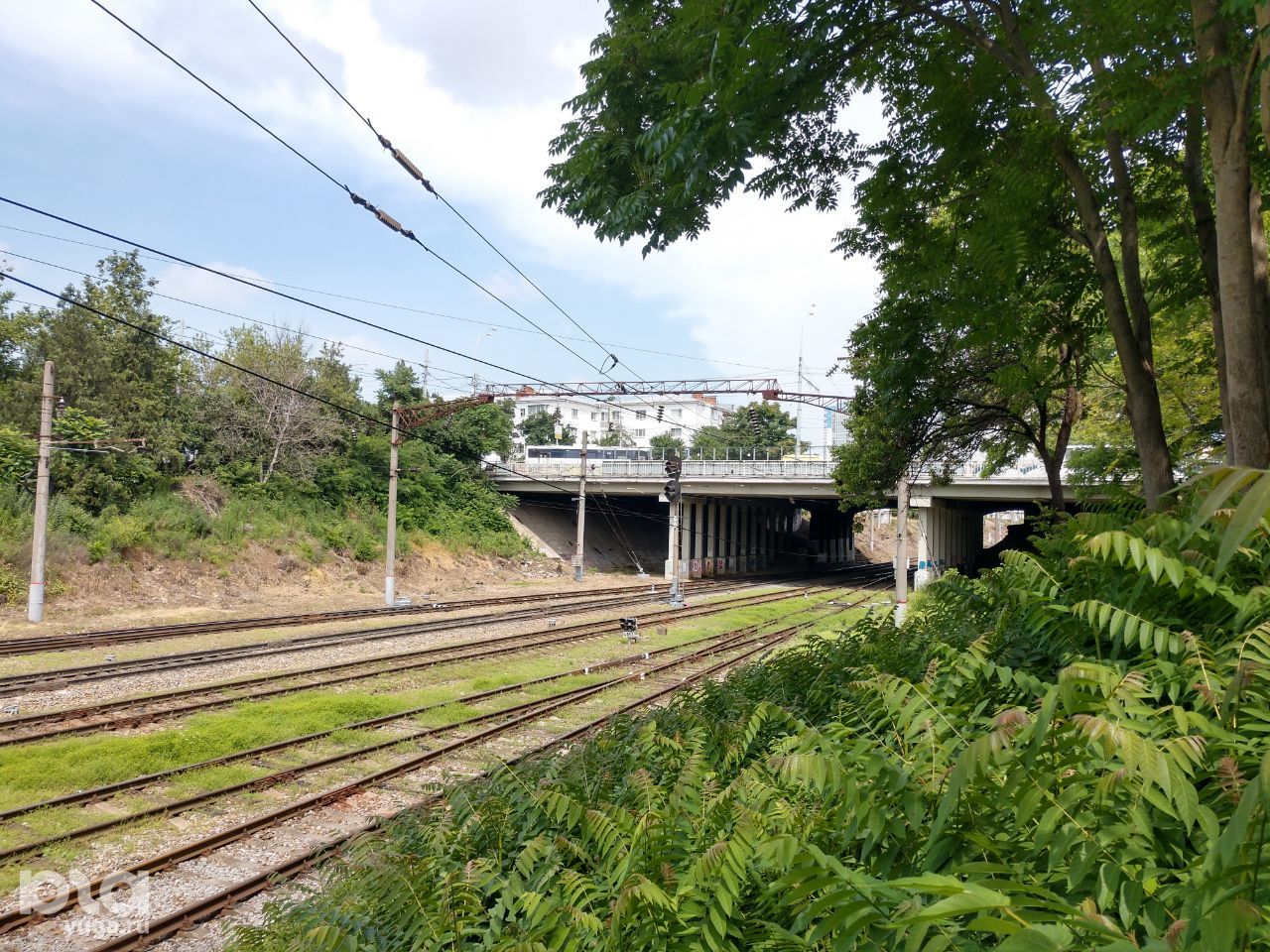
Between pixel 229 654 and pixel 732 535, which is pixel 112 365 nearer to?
pixel 229 654

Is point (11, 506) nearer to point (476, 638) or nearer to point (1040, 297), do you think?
point (476, 638)

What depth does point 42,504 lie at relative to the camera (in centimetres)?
2139

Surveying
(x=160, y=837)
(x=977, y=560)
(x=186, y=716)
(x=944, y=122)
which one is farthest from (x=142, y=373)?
(x=977, y=560)

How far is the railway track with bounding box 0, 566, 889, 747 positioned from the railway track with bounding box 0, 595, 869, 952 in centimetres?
396

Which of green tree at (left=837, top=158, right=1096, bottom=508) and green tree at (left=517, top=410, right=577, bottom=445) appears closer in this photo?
green tree at (left=837, top=158, right=1096, bottom=508)

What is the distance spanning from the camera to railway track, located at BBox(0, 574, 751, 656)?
62.0 ft

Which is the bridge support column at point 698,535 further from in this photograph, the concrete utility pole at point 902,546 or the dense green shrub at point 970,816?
the dense green shrub at point 970,816

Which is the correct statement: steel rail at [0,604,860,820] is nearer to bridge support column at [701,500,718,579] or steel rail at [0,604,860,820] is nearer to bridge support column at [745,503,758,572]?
bridge support column at [701,500,718,579]

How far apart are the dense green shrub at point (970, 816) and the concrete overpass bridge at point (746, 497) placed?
2850 centimetres

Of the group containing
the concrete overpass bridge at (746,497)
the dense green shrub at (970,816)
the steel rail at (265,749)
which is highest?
the concrete overpass bridge at (746,497)

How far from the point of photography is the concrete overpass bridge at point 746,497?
39.3m

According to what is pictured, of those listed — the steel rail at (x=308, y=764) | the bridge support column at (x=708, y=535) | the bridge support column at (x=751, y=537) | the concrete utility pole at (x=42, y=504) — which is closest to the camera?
the steel rail at (x=308, y=764)

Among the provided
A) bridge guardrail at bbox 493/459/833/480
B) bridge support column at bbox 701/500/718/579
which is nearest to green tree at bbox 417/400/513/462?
bridge guardrail at bbox 493/459/833/480

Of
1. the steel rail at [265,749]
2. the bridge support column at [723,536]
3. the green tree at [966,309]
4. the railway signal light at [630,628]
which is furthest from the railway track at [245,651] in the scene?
the bridge support column at [723,536]
